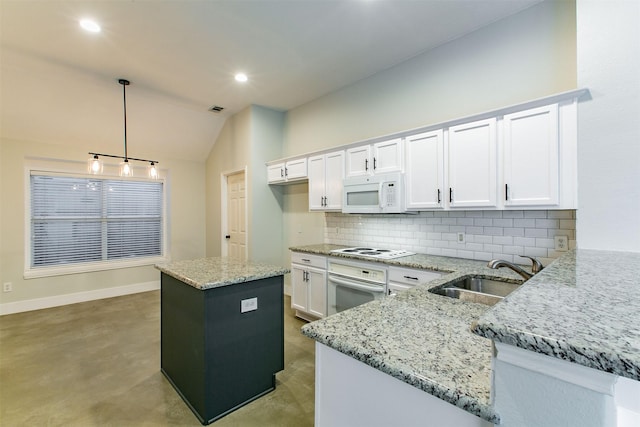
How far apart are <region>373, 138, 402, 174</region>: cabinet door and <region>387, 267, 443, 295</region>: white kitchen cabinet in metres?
1.03


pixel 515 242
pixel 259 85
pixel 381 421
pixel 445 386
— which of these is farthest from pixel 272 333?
pixel 259 85

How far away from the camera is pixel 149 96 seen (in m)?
4.07

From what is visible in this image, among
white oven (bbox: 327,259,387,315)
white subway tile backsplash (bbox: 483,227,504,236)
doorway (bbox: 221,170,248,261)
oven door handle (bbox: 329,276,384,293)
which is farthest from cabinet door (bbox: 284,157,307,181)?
white subway tile backsplash (bbox: 483,227,504,236)

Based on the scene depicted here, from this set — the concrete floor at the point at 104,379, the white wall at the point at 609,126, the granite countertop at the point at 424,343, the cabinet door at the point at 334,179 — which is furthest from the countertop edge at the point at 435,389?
the cabinet door at the point at 334,179

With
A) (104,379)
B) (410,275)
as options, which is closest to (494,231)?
(410,275)

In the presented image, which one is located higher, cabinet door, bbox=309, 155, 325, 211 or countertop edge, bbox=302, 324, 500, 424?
cabinet door, bbox=309, 155, 325, 211

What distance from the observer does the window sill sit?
4242 mm

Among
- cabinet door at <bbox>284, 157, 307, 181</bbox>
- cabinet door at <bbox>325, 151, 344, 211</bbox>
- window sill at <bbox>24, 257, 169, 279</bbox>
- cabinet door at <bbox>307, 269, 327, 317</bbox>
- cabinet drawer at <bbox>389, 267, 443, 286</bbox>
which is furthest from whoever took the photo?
window sill at <bbox>24, 257, 169, 279</bbox>

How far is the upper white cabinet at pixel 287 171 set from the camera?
4.01 meters

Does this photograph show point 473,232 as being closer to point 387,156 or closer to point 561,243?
point 561,243

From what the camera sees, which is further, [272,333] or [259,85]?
Answer: [259,85]

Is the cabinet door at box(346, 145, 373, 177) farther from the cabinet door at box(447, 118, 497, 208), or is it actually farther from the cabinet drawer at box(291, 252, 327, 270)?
the cabinet drawer at box(291, 252, 327, 270)

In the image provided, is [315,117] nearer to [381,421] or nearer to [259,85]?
[259,85]

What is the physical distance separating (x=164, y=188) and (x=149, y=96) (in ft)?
6.47
